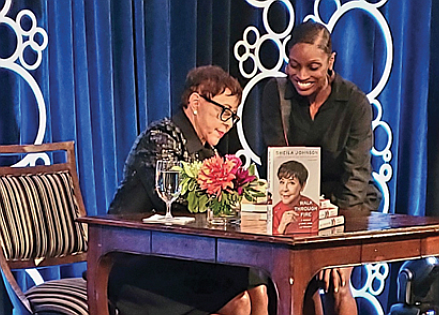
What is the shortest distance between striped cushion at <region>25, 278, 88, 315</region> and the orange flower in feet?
2.00

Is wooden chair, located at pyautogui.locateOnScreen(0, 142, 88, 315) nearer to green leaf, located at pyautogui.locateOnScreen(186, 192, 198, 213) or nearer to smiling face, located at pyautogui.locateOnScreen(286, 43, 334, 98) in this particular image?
green leaf, located at pyautogui.locateOnScreen(186, 192, 198, 213)

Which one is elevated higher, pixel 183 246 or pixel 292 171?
pixel 292 171

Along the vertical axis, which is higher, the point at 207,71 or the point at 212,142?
the point at 207,71

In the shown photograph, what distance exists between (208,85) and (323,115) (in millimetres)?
875

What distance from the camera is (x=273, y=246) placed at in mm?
1996

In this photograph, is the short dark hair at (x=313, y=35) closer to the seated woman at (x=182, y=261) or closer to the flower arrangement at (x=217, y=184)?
the seated woman at (x=182, y=261)

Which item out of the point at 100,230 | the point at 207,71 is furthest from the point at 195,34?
the point at 100,230

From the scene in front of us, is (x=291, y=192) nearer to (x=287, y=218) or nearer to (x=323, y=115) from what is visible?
(x=287, y=218)

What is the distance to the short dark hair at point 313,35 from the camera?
3732 millimetres

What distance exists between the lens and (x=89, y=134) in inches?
133

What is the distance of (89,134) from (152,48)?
51cm

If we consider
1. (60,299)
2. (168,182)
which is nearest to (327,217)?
(168,182)

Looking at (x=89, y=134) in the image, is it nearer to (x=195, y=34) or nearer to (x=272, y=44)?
(x=195, y=34)

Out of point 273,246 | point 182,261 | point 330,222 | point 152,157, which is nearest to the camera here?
point 273,246
